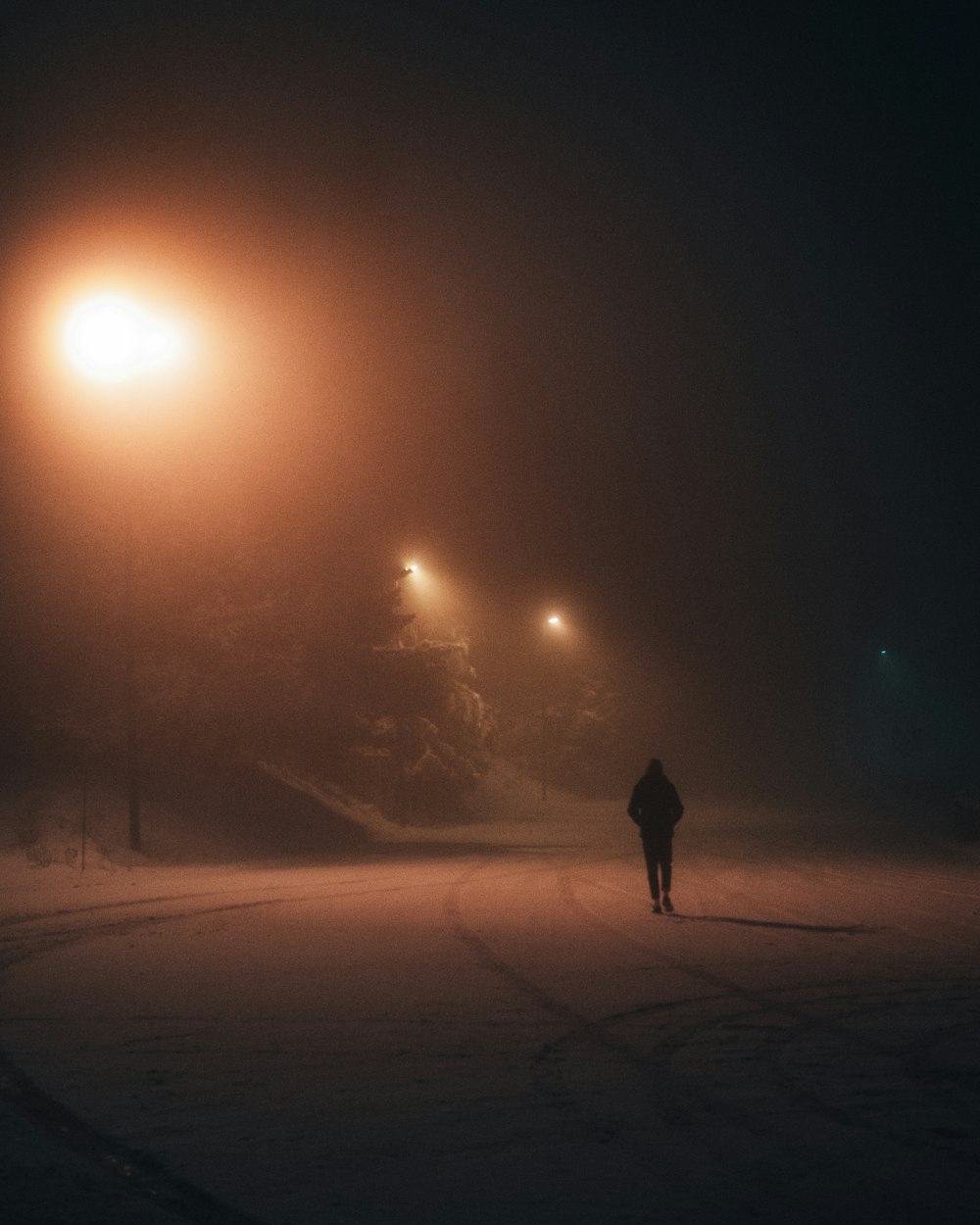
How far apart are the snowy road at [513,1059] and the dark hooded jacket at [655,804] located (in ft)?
3.83

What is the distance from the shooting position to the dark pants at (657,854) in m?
17.2

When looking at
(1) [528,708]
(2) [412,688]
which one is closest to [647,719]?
(1) [528,708]

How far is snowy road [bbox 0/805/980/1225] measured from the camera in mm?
5629

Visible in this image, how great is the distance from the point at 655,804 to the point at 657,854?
2.40 ft

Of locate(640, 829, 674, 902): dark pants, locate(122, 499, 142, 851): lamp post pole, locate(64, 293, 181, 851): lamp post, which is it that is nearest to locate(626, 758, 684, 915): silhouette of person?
locate(640, 829, 674, 902): dark pants

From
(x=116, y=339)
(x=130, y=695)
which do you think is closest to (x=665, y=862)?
(x=116, y=339)

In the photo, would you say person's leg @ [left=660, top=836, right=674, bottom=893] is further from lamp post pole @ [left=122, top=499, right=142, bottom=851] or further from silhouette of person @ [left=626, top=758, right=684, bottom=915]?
lamp post pole @ [left=122, top=499, right=142, bottom=851]

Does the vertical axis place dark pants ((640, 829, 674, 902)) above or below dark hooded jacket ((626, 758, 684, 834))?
below

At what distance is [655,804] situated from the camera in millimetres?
17750

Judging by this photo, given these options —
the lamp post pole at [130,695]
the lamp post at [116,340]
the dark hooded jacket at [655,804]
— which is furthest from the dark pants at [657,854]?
the lamp post pole at [130,695]

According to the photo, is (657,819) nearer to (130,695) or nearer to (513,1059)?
(513,1059)

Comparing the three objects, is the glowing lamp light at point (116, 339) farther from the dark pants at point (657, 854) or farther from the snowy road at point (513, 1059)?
the dark pants at point (657, 854)

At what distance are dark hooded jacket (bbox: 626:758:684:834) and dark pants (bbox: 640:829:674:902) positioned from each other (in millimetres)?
124

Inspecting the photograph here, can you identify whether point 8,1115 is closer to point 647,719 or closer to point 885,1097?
point 885,1097
